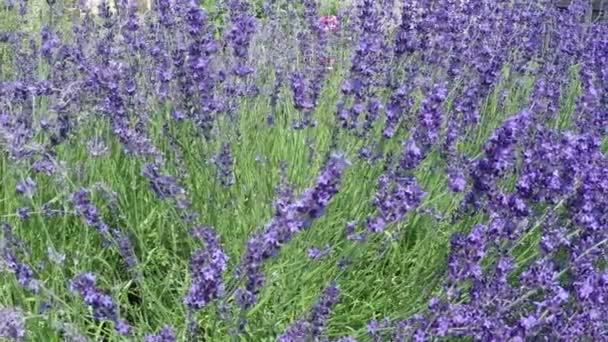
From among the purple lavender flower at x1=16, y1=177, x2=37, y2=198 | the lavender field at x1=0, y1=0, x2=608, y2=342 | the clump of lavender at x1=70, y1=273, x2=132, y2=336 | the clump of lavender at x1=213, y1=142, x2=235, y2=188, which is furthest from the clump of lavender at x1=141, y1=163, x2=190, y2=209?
the clump of lavender at x1=70, y1=273, x2=132, y2=336

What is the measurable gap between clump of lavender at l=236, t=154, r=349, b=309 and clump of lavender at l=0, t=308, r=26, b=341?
0.50 m

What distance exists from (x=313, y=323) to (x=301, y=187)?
106 cm

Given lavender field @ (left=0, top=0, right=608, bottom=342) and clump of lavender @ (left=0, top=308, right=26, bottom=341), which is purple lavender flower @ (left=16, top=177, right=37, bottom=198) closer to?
lavender field @ (left=0, top=0, right=608, bottom=342)

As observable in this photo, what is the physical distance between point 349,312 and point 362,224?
284 millimetres

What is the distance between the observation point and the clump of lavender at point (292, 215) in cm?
169

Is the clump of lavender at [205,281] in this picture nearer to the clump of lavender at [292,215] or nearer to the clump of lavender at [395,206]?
the clump of lavender at [292,215]

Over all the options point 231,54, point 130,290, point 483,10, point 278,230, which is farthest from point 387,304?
point 483,10

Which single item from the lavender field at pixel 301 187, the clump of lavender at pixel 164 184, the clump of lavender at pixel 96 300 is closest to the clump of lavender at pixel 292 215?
the lavender field at pixel 301 187

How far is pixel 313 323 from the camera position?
202 cm

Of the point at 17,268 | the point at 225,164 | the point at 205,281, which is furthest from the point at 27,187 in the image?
the point at 205,281

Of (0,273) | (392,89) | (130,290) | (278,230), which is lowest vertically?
(130,290)

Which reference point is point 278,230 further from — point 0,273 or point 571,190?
point 0,273

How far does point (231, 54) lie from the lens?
3723mm

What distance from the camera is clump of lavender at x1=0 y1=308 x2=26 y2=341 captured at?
1.86 m
